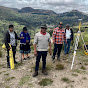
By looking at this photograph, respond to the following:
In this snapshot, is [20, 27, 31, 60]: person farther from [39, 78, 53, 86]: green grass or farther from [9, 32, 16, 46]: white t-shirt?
[39, 78, 53, 86]: green grass

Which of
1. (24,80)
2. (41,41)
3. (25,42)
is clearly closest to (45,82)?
(24,80)

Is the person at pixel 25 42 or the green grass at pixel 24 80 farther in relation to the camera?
the person at pixel 25 42

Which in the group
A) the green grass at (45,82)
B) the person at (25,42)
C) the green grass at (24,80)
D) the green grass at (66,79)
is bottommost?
the green grass at (24,80)

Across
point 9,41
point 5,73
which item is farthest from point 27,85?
point 9,41

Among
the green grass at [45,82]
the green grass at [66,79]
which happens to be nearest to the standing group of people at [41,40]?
the green grass at [45,82]

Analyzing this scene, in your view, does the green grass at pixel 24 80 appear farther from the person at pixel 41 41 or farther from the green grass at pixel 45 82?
the green grass at pixel 45 82

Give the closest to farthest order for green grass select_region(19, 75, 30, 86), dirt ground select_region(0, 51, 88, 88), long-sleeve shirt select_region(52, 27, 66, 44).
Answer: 1. dirt ground select_region(0, 51, 88, 88)
2. green grass select_region(19, 75, 30, 86)
3. long-sleeve shirt select_region(52, 27, 66, 44)

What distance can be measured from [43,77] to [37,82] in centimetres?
57

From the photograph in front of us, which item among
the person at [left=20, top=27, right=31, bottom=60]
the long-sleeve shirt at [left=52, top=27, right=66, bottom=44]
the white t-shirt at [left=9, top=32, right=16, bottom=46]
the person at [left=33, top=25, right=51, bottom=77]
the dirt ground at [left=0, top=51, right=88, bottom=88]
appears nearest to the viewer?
the dirt ground at [left=0, top=51, right=88, bottom=88]

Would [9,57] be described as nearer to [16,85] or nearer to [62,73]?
[16,85]

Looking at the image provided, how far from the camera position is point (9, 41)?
6.27 m

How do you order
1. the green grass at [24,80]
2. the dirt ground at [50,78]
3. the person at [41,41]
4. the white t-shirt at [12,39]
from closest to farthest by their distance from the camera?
the dirt ground at [50,78] → the green grass at [24,80] → the person at [41,41] → the white t-shirt at [12,39]

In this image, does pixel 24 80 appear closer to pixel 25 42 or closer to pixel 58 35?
pixel 25 42

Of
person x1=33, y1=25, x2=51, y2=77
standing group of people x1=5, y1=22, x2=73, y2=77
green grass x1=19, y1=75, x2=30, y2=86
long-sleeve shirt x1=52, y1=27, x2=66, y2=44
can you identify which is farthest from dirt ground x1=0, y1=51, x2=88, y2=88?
long-sleeve shirt x1=52, y1=27, x2=66, y2=44
